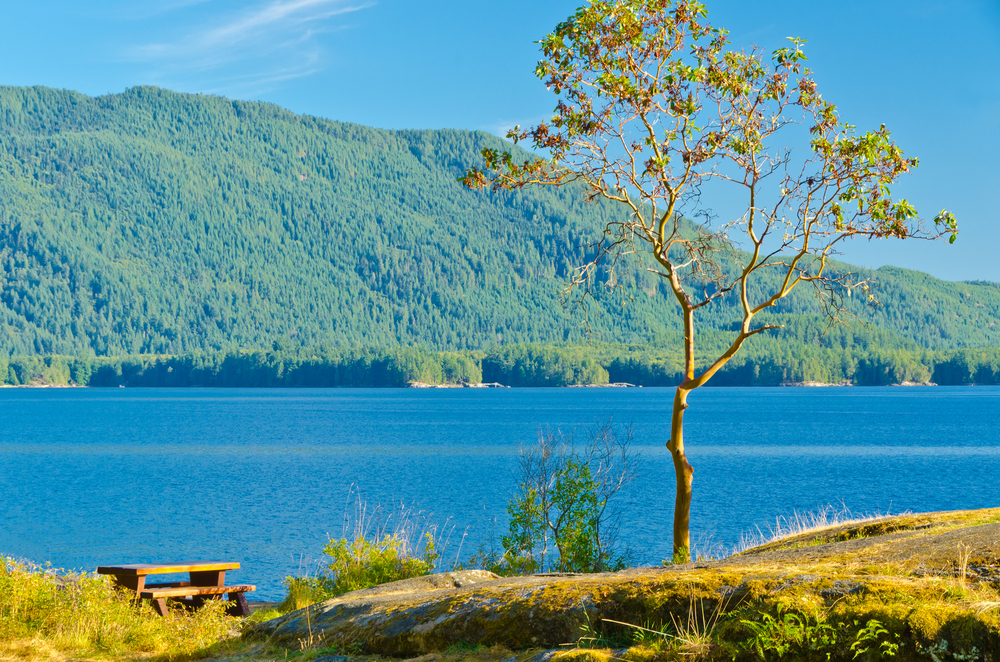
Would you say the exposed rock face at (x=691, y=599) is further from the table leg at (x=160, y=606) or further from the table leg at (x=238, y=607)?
the table leg at (x=238, y=607)

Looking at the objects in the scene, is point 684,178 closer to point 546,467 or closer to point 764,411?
Answer: point 546,467

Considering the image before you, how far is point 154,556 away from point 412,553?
21.5m

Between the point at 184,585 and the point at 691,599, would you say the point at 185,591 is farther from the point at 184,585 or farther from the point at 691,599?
the point at 691,599

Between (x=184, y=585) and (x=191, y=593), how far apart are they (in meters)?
1.65

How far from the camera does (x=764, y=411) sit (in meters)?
140

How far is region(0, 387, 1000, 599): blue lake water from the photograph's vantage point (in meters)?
34.5

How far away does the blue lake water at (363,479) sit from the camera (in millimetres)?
34531

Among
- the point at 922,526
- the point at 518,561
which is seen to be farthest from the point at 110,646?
the point at 922,526

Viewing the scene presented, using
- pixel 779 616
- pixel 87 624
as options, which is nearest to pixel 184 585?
pixel 87 624

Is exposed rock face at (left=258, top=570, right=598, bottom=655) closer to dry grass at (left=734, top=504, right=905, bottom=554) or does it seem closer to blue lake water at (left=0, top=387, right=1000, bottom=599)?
dry grass at (left=734, top=504, right=905, bottom=554)

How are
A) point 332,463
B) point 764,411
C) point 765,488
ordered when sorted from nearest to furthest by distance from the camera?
point 765,488 < point 332,463 < point 764,411

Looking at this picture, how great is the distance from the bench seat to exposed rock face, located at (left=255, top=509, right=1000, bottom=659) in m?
4.49

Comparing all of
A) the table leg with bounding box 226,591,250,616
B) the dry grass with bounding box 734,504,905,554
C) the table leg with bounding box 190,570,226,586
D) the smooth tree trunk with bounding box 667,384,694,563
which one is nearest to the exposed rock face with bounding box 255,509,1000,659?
the table leg with bounding box 226,591,250,616

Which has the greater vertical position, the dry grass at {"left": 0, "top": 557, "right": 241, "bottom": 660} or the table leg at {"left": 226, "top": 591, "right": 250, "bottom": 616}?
the dry grass at {"left": 0, "top": 557, "right": 241, "bottom": 660}
